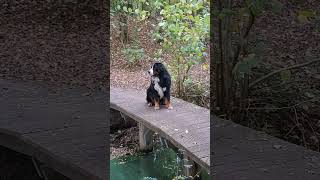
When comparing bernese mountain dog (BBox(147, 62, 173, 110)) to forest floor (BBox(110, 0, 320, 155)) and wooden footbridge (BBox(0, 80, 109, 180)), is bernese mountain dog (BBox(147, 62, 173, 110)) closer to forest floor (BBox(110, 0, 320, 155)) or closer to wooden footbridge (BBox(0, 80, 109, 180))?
wooden footbridge (BBox(0, 80, 109, 180))

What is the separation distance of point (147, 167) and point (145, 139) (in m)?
0.35

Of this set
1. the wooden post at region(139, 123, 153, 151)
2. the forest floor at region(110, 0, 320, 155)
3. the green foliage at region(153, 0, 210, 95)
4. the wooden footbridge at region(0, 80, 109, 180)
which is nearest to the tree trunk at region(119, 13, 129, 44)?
the green foliage at region(153, 0, 210, 95)

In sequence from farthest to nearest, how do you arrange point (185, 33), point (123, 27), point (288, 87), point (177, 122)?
point (123, 27), point (185, 33), point (177, 122), point (288, 87)

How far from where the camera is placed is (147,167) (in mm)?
4184

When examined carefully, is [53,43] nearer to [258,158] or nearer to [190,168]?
[190,168]

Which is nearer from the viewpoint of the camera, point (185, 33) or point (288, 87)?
point (288, 87)

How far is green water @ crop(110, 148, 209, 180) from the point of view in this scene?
12.9ft

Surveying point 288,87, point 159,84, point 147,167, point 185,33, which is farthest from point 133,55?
point 288,87

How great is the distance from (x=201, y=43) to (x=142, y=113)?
3.89 ft

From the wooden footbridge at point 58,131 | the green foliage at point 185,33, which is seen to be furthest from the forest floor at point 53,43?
the wooden footbridge at point 58,131

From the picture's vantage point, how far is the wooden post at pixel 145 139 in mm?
4339

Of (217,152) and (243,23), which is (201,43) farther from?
(243,23)

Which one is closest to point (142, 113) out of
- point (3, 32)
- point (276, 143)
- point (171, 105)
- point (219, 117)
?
point (171, 105)

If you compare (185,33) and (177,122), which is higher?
(185,33)
